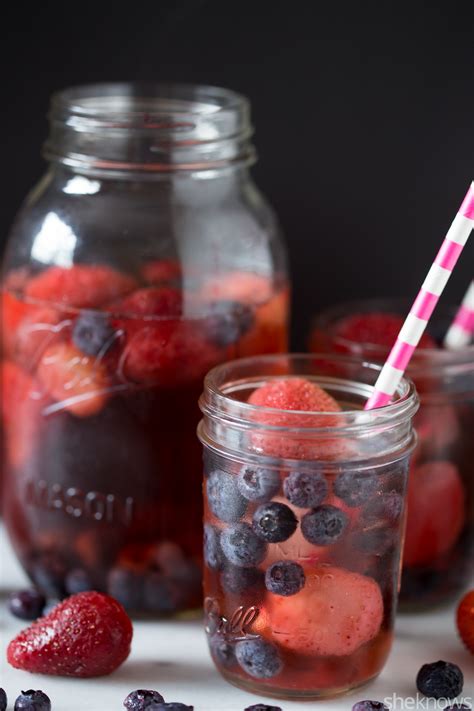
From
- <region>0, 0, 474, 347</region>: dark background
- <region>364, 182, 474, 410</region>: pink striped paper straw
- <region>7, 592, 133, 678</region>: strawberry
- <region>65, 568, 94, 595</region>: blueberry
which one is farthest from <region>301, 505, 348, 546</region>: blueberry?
<region>0, 0, 474, 347</region>: dark background

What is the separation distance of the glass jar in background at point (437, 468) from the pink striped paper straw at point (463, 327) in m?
0.02

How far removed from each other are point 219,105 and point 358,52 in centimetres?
24

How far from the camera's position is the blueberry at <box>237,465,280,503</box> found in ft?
3.35

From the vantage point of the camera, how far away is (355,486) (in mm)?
1027

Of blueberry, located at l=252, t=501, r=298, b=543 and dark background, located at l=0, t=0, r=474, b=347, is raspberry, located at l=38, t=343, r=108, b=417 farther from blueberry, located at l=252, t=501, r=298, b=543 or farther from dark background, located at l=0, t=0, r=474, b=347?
dark background, located at l=0, t=0, r=474, b=347

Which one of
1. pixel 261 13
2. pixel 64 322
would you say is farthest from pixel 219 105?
pixel 64 322

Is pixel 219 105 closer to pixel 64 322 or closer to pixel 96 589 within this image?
pixel 64 322

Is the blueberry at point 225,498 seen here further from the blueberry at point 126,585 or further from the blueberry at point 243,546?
the blueberry at point 126,585

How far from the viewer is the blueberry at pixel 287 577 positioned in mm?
1020

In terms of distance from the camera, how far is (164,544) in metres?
1.22

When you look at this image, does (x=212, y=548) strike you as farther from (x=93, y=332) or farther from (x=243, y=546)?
(x=93, y=332)

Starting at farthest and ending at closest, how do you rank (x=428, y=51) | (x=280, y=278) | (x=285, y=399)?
(x=428, y=51)
(x=280, y=278)
(x=285, y=399)

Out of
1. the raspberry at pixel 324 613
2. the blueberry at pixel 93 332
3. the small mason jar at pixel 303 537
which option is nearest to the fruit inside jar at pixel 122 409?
the blueberry at pixel 93 332
